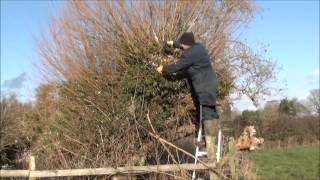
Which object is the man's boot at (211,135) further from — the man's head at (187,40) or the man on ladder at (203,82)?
the man's head at (187,40)

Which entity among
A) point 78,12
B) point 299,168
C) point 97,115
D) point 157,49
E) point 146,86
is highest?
point 78,12

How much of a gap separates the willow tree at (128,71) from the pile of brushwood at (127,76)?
0.08 ft

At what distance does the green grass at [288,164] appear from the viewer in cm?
1768

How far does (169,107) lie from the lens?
11.6 m

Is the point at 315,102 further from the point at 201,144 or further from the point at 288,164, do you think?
the point at 201,144

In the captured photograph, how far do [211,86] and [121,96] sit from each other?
3154 mm

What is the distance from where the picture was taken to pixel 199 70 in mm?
8188

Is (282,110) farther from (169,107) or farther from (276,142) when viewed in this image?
(169,107)

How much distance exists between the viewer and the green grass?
17677 mm

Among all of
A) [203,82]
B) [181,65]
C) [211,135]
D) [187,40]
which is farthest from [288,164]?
[181,65]

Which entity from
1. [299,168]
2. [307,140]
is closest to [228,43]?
[299,168]

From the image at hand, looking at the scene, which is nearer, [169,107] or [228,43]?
[169,107]

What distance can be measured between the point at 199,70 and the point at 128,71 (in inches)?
144

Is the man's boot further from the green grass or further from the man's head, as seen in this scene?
the green grass
